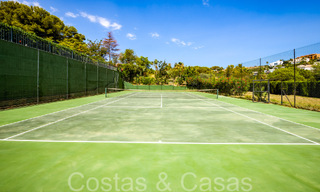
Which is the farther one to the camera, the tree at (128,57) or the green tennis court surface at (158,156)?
the tree at (128,57)

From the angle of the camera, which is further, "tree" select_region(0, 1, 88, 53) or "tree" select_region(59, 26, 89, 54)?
"tree" select_region(59, 26, 89, 54)

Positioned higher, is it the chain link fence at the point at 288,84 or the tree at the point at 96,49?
the tree at the point at 96,49

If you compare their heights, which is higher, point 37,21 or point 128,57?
point 37,21

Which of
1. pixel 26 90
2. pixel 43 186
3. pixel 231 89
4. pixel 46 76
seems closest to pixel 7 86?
pixel 26 90

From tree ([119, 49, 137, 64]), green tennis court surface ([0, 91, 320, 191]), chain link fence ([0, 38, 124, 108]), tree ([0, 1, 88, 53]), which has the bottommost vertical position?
green tennis court surface ([0, 91, 320, 191])

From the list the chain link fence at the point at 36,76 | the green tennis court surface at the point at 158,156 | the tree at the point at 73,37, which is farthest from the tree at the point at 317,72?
the tree at the point at 73,37

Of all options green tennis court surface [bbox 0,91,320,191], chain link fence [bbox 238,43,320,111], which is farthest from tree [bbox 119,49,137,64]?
green tennis court surface [bbox 0,91,320,191]

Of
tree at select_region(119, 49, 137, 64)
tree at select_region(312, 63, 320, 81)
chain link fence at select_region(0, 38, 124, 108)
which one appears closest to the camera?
chain link fence at select_region(0, 38, 124, 108)

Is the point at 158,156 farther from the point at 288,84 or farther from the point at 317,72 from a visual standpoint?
the point at 317,72

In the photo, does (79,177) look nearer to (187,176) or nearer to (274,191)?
(187,176)

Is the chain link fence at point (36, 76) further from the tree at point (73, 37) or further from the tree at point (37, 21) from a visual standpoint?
the tree at point (73, 37)

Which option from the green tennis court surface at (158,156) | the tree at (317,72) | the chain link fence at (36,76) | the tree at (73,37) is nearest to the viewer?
the green tennis court surface at (158,156)

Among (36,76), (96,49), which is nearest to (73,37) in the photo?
(96,49)

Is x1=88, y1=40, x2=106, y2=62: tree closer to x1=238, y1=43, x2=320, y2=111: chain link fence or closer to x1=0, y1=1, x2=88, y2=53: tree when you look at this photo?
x1=0, y1=1, x2=88, y2=53: tree
